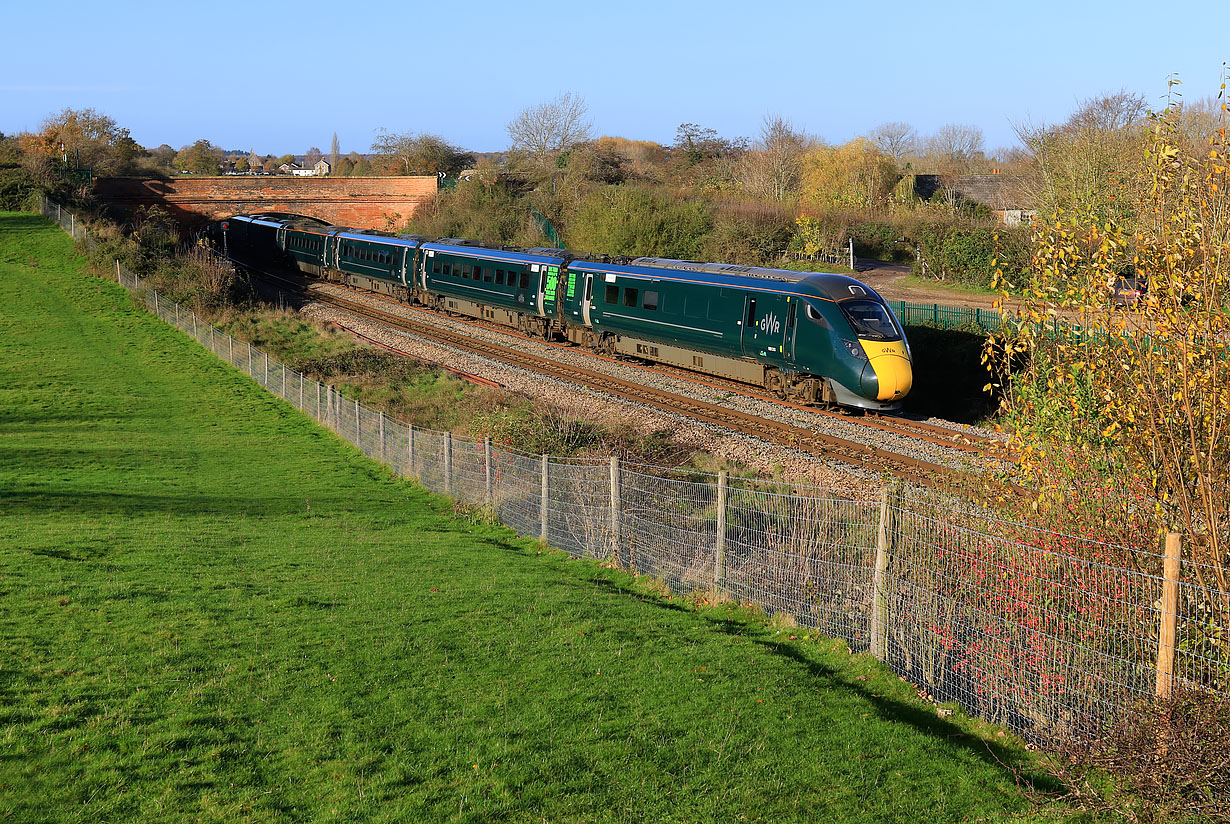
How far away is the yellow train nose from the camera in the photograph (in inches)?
807

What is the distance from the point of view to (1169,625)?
596 cm

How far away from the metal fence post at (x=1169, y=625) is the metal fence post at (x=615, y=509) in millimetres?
6811

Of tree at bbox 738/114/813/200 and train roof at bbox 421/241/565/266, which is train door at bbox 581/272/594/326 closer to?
train roof at bbox 421/241/565/266

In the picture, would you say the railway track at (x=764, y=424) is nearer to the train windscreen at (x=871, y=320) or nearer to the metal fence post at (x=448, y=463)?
the train windscreen at (x=871, y=320)

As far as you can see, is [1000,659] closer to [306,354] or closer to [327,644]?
[327,644]

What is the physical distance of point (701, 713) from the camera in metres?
7.08

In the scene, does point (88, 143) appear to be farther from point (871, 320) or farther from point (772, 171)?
point (871, 320)

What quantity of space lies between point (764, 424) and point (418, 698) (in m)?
14.4

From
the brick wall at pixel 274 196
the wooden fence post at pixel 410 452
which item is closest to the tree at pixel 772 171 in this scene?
the brick wall at pixel 274 196

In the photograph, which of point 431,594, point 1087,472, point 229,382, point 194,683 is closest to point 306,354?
point 229,382

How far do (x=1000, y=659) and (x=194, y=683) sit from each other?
6.26m

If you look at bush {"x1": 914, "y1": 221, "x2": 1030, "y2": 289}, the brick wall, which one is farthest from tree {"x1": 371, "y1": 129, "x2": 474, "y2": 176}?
bush {"x1": 914, "y1": 221, "x2": 1030, "y2": 289}

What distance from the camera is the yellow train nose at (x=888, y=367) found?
20.5 metres

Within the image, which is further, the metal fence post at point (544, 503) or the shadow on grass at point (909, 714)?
the metal fence post at point (544, 503)
